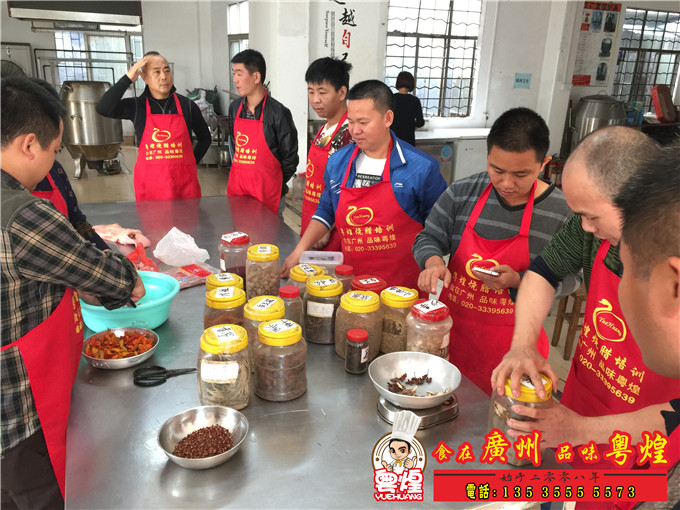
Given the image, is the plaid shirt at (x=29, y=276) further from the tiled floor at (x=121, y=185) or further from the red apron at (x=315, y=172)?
the tiled floor at (x=121, y=185)

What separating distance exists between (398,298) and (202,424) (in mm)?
629

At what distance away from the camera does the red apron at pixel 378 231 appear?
2.19 metres

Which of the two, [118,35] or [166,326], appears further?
[118,35]

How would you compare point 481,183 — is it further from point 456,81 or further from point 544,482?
point 456,81

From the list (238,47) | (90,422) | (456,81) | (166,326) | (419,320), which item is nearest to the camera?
(90,422)

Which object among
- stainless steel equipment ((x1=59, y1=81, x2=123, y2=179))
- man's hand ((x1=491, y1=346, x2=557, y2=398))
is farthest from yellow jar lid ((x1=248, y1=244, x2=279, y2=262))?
stainless steel equipment ((x1=59, y1=81, x2=123, y2=179))

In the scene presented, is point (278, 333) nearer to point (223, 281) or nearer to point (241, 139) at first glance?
point (223, 281)

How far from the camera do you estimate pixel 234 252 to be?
1.88 m

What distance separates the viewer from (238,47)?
8641 millimetres

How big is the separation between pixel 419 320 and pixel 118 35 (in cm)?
976

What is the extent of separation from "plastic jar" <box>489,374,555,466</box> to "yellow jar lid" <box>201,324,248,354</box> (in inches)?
24.2

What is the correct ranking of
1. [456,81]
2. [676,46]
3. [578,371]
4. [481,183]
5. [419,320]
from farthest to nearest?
[676,46] → [456,81] → [481,183] → [578,371] → [419,320]

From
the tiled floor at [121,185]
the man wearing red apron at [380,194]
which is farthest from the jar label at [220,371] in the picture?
the tiled floor at [121,185]

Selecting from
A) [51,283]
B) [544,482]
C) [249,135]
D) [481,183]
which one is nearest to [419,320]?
[544,482]
